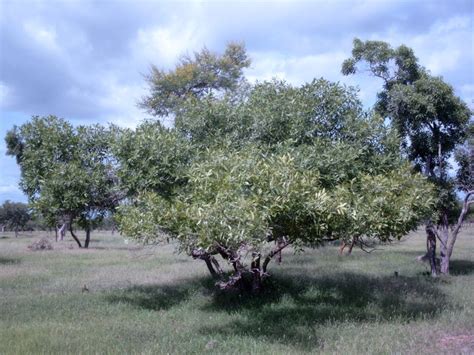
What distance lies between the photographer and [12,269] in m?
21.6

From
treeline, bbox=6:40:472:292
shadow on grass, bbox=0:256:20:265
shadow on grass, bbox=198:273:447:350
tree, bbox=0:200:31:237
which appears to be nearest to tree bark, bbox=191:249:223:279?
treeline, bbox=6:40:472:292

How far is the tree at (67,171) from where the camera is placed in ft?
42.2

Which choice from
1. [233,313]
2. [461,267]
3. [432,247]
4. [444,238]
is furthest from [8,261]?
[461,267]

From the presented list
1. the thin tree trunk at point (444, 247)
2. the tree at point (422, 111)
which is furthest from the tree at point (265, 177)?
the thin tree trunk at point (444, 247)

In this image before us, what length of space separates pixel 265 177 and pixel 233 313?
4.76 meters

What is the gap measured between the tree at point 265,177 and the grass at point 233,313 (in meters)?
1.18

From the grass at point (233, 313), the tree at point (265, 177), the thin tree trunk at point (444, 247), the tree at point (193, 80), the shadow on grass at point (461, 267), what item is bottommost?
the grass at point (233, 313)

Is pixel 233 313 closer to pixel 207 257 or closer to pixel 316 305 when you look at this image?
pixel 207 257

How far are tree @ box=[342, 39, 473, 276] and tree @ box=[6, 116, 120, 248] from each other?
997 cm

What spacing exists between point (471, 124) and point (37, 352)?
1672cm

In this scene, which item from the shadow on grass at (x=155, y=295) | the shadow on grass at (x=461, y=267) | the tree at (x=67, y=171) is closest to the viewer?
the tree at (x=67, y=171)

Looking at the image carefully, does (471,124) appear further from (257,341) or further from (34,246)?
(34,246)

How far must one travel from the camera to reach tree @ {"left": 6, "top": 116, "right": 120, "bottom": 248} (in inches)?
507

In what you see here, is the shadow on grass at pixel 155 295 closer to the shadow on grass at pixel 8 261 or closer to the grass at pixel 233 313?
the grass at pixel 233 313
